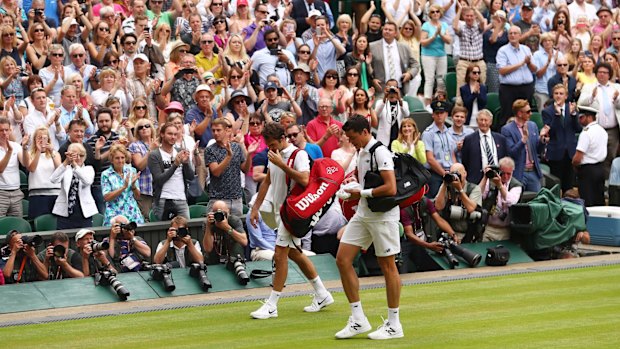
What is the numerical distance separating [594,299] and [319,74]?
26.7 ft

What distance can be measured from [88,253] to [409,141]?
17.5 ft

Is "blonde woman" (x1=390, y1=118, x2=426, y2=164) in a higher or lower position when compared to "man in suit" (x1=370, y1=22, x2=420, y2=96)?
lower

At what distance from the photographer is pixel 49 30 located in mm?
19125

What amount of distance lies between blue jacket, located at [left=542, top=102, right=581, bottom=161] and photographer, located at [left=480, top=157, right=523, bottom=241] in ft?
11.7

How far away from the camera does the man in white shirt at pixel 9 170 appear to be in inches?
637

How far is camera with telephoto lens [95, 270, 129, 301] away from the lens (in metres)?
14.5

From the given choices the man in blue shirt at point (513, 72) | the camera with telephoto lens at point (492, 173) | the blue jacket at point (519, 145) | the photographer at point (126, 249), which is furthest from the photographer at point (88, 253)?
the man in blue shirt at point (513, 72)

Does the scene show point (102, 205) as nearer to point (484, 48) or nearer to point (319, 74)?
point (319, 74)

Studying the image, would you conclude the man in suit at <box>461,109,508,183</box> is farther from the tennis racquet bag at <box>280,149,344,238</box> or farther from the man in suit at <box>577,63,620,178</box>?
the tennis racquet bag at <box>280,149,344,238</box>

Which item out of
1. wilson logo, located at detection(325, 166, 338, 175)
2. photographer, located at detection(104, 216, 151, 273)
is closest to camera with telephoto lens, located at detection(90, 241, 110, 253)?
photographer, located at detection(104, 216, 151, 273)

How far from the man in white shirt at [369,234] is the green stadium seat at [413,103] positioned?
919 cm

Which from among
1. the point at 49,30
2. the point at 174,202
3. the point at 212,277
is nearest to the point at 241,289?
the point at 212,277

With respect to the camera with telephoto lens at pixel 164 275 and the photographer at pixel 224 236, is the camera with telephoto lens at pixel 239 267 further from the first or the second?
the camera with telephoto lens at pixel 164 275

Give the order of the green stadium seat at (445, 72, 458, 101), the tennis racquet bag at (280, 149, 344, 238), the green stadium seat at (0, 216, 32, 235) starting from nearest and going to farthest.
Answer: the tennis racquet bag at (280, 149, 344, 238)
the green stadium seat at (0, 216, 32, 235)
the green stadium seat at (445, 72, 458, 101)
